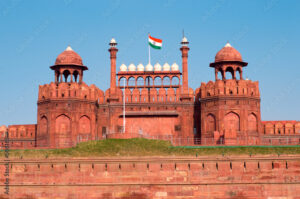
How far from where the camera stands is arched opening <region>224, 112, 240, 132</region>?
48.6 meters

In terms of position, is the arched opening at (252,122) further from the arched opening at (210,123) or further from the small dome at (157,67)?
the small dome at (157,67)

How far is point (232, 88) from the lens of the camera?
162ft

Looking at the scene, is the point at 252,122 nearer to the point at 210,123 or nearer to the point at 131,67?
the point at 210,123

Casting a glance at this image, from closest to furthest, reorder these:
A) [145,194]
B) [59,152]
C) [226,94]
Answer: [145,194] < [59,152] < [226,94]

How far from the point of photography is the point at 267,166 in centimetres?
3941

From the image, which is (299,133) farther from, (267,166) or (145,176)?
(145,176)

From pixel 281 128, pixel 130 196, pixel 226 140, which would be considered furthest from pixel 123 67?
pixel 130 196

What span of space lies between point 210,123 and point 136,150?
11.5 metres

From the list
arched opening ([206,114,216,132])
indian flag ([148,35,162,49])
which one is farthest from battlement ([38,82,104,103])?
arched opening ([206,114,216,132])

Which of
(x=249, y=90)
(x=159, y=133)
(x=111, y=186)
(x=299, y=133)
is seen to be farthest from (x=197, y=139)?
(x=111, y=186)

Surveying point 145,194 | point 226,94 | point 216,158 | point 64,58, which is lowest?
point 145,194

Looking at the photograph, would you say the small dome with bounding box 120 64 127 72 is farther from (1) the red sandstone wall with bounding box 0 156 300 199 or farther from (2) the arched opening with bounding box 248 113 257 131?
(1) the red sandstone wall with bounding box 0 156 300 199

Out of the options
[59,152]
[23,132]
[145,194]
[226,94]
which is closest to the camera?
[145,194]

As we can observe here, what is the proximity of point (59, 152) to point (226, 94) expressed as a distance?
18.5 meters
